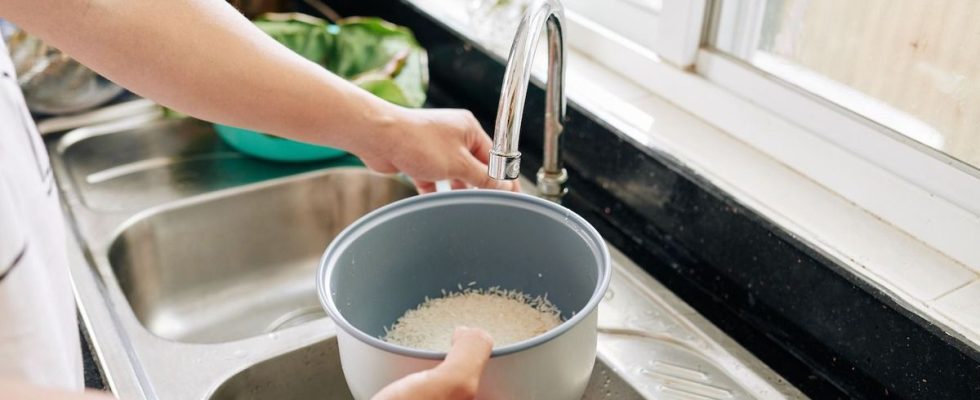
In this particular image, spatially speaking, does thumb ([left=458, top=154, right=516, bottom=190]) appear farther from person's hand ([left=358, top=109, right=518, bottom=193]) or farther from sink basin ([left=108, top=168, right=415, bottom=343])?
sink basin ([left=108, top=168, right=415, bottom=343])

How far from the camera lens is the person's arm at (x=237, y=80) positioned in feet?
2.23

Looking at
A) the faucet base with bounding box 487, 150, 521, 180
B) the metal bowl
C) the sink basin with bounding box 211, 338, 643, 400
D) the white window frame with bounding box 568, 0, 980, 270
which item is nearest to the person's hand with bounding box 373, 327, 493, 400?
the faucet base with bounding box 487, 150, 521, 180

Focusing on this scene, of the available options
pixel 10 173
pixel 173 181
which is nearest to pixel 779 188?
pixel 10 173

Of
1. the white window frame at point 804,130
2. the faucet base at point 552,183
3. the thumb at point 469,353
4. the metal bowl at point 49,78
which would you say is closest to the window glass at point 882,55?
the white window frame at point 804,130

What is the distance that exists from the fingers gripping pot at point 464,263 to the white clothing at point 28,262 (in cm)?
19

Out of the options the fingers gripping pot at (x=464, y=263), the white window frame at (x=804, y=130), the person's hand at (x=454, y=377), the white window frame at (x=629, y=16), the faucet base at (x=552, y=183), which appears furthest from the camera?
the white window frame at (x=629, y=16)

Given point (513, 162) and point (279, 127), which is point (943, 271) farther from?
point (279, 127)

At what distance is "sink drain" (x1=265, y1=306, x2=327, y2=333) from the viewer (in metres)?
1.11

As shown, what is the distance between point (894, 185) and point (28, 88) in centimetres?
103

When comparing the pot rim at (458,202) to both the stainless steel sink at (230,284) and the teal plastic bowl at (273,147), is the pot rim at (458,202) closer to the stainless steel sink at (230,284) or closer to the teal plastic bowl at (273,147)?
the stainless steel sink at (230,284)

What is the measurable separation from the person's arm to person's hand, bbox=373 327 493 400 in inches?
11.5

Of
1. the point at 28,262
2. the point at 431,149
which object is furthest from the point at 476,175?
the point at 28,262

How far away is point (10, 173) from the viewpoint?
61cm

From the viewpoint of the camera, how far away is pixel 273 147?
114cm
